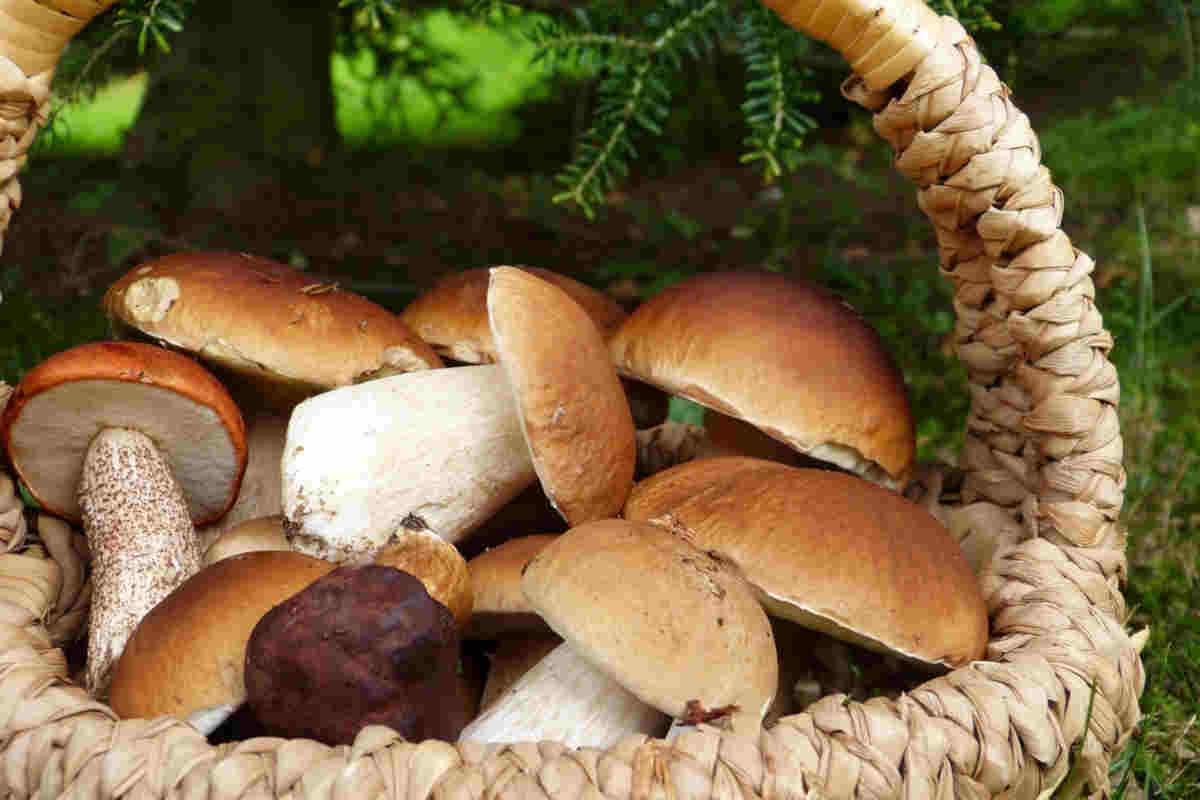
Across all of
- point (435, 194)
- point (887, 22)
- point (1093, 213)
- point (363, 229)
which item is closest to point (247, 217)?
point (363, 229)

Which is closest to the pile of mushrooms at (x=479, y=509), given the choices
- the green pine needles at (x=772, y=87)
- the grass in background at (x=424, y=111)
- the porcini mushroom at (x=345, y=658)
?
the porcini mushroom at (x=345, y=658)

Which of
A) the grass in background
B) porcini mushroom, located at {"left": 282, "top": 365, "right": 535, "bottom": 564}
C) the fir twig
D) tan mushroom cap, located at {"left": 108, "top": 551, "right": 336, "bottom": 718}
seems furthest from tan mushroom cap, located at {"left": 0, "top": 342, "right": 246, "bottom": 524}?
the grass in background

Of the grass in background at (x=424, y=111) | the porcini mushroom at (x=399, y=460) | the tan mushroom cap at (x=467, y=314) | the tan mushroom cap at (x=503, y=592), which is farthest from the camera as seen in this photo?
the grass in background at (x=424, y=111)

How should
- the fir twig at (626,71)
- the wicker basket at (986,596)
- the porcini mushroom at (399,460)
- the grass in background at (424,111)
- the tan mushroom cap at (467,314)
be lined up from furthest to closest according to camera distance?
the grass in background at (424,111)
the fir twig at (626,71)
the tan mushroom cap at (467,314)
the porcini mushroom at (399,460)
the wicker basket at (986,596)

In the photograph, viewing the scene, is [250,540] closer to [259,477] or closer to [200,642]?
[259,477]

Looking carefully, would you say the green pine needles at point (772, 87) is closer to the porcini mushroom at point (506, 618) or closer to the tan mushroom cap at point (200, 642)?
the porcini mushroom at point (506, 618)

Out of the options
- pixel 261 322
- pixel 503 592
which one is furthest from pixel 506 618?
pixel 261 322

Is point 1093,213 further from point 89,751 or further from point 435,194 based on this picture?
point 89,751
